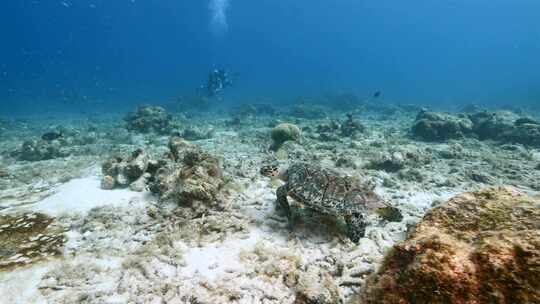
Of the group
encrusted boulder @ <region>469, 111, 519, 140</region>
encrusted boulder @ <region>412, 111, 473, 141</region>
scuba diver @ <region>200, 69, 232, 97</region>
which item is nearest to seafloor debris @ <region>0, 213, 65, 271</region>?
scuba diver @ <region>200, 69, 232, 97</region>

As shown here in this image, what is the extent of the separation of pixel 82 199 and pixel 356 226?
6.39 meters

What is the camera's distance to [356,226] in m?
5.20

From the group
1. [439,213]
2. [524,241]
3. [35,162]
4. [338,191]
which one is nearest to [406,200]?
[338,191]

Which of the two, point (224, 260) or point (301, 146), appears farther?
point (301, 146)

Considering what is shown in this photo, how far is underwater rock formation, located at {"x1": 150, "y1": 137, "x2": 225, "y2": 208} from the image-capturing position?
6262 millimetres

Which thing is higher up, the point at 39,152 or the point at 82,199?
A: the point at 39,152

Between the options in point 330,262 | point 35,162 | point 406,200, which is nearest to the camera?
point 330,262

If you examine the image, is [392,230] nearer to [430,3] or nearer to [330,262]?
[330,262]

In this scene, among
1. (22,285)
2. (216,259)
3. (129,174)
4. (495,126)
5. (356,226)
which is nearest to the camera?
(22,285)

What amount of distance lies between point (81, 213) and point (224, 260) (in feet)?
12.2

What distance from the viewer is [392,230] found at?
587 cm

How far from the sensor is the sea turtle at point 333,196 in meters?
5.24

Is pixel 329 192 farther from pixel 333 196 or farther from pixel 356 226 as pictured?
pixel 356 226

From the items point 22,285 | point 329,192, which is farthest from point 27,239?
point 329,192
